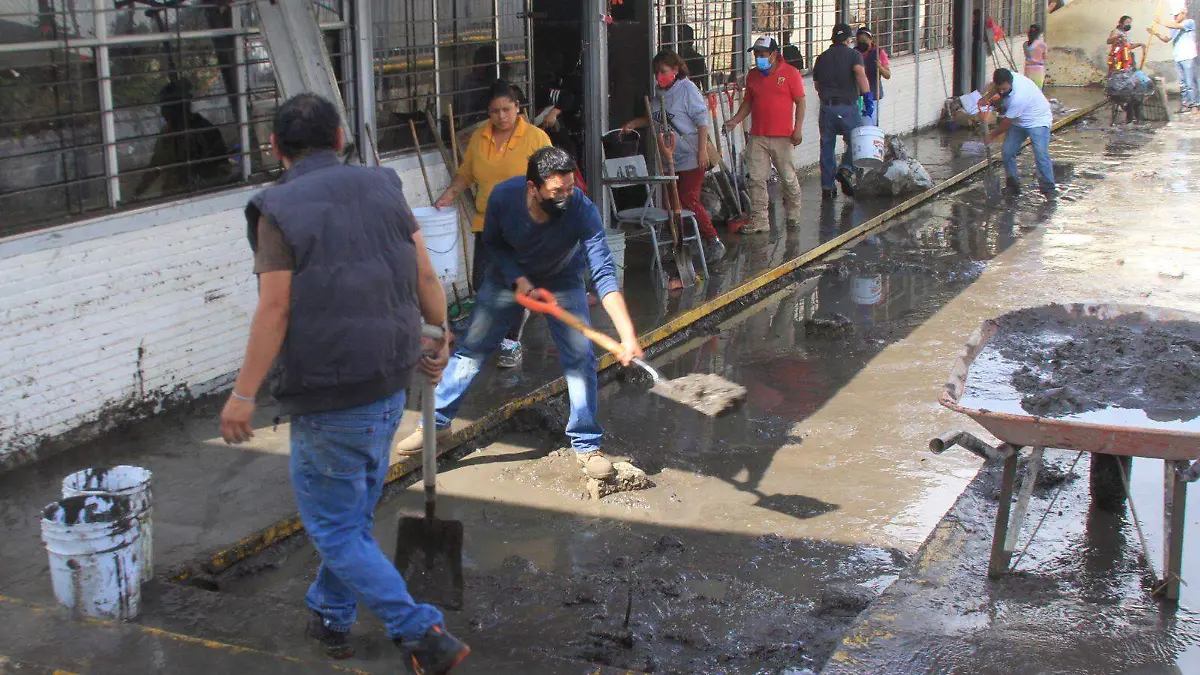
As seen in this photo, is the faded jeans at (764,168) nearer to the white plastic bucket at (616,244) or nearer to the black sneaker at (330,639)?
the white plastic bucket at (616,244)

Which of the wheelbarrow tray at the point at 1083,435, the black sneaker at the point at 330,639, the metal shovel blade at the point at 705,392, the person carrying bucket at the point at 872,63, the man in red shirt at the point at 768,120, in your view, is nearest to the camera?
the black sneaker at the point at 330,639

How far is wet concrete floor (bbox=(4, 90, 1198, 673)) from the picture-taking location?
482 cm

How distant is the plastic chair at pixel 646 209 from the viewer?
32.9 feet

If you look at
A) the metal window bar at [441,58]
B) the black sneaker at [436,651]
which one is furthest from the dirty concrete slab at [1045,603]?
the metal window bar at [441,58]

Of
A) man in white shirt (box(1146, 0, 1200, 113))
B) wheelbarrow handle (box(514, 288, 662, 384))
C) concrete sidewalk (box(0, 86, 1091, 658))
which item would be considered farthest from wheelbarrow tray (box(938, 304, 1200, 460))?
man in white shirt (box(1146, 0, 1200, 113))

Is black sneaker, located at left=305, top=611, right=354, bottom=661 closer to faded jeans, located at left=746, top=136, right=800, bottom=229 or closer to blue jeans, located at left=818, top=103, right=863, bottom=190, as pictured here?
faded jeans, located at left=746, top=136, right=800, bottom=229

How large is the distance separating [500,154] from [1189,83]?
20.1 metres

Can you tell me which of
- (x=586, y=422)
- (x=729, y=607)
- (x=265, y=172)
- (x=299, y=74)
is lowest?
(x=729, y=607)

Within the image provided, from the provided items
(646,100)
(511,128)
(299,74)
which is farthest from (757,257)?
(299,74)

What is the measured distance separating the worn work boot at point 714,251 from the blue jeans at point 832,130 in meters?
3.57

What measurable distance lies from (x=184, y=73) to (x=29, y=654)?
4.14 meters

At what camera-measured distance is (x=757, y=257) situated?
11398 mm

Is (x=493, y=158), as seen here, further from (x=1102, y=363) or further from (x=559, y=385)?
(x=1102, y=363)

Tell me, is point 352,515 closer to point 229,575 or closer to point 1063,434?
point 229,575
